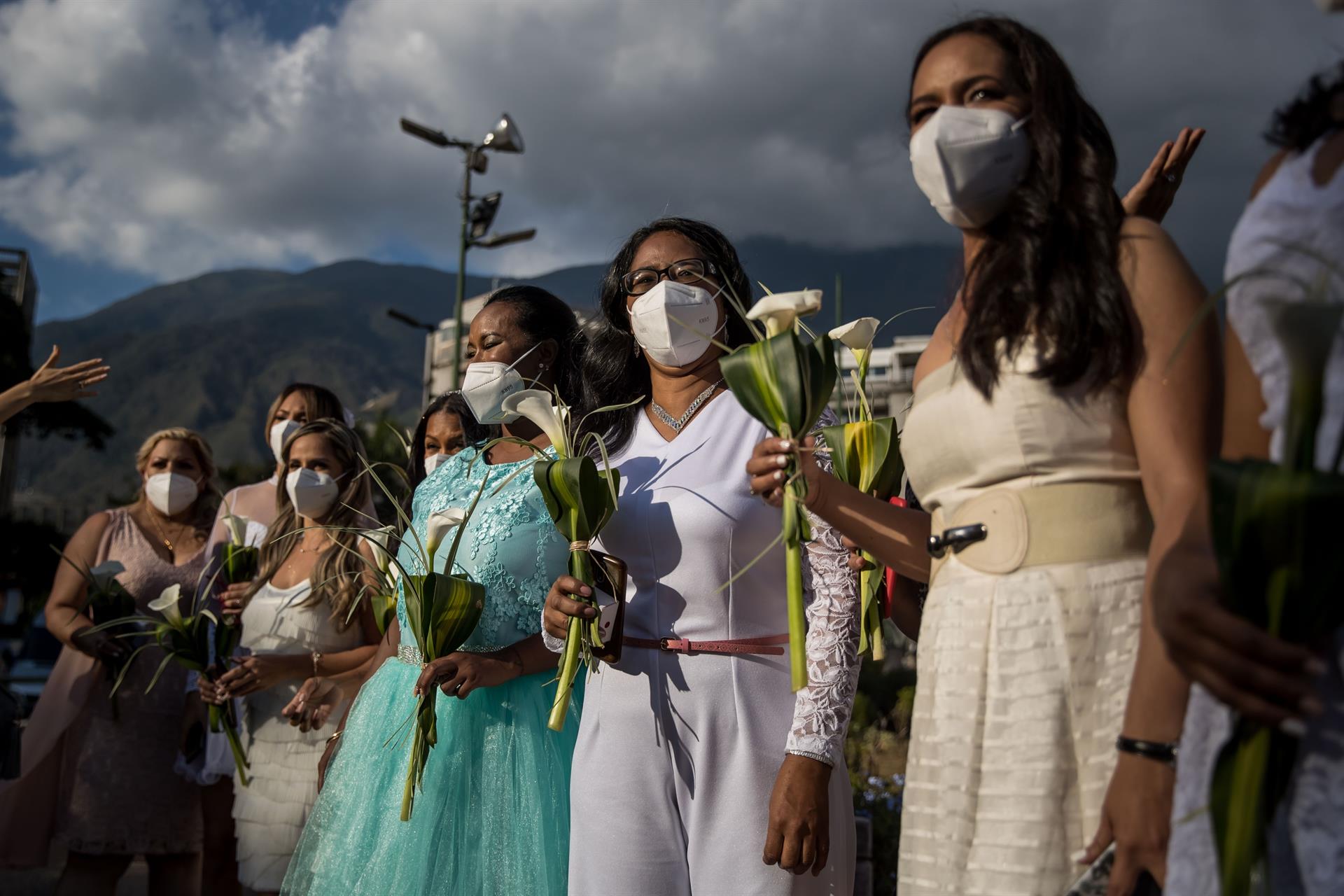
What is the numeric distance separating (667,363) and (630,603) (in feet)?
2.04

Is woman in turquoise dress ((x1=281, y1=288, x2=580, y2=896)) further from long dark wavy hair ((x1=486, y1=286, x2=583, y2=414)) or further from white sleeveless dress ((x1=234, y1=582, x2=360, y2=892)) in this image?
white sleeveless dress ((x1=234, y1=582, x2=360, y2=892))

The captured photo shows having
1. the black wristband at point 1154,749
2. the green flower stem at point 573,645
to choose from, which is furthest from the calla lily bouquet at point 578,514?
the black wristband at point 1154,749

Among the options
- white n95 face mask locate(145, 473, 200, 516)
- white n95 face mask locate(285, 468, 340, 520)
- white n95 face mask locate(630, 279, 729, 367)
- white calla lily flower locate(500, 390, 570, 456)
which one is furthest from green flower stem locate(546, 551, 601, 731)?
white n95 face mask locate(145, 473, 200, 516)

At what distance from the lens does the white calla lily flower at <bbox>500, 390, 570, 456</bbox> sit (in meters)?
3.10

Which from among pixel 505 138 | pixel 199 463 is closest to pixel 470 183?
pixel 505 138

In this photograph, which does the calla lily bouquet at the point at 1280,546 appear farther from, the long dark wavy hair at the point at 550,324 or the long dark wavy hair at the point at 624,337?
the long dark wavy hair at the point at 550,324

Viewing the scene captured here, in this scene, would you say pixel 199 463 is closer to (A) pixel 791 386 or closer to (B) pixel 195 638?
(B) pixel 195 638

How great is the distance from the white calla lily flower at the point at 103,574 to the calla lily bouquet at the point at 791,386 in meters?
4.17

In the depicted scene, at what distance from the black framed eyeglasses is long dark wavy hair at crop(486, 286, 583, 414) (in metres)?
0.60

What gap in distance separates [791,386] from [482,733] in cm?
169

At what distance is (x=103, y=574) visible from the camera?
548cm

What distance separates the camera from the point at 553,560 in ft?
11.6

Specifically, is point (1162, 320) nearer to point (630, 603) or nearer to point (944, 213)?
point (944, 213)

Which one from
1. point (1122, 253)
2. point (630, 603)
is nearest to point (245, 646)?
point (630, 603)
